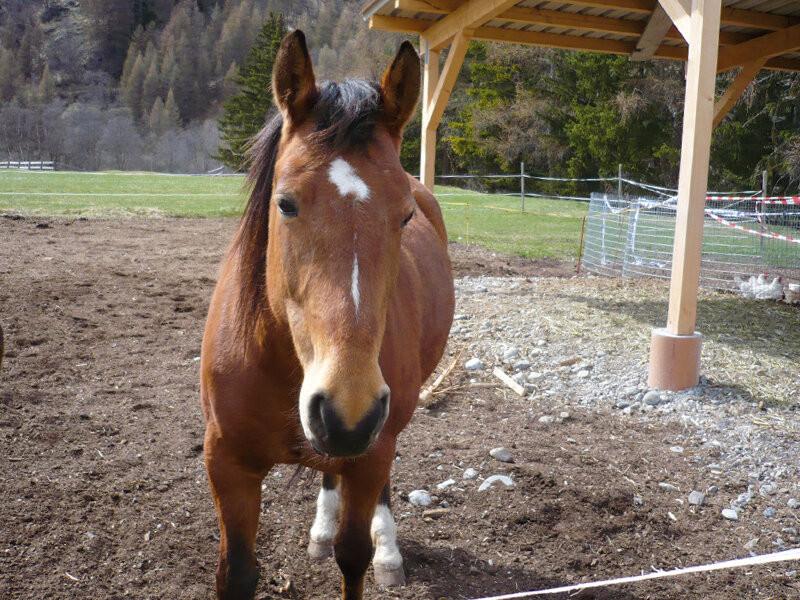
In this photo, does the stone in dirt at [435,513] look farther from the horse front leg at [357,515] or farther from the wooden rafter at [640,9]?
the wooden rafter at [640,9]

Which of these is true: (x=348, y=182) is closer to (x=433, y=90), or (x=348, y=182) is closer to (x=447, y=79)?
(x=447, y=79)

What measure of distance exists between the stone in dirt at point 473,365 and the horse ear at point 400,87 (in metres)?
3.76

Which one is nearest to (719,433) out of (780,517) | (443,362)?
(780,517)

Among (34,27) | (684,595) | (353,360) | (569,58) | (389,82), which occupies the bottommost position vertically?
(684,595)

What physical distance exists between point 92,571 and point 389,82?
7.61 ft

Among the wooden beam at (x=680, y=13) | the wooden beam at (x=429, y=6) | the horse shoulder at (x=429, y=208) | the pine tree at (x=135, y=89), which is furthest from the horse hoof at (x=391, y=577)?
the pine tree at (x=135, y=89)

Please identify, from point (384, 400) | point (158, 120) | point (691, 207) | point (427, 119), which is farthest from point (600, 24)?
point (158, 120)

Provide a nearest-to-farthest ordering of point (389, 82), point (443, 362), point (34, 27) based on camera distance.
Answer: point (389, 82), point (443, 362), point (34, 27)

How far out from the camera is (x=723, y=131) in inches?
1026

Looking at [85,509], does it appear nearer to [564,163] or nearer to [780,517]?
[780,517]

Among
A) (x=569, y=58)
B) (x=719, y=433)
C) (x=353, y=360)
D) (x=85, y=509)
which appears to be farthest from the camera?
(x=569, y=58)

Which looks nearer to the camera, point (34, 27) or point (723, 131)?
point (723, 131)

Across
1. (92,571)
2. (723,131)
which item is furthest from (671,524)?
(723,131)

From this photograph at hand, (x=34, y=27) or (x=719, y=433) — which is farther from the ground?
(x=34, y=27)
